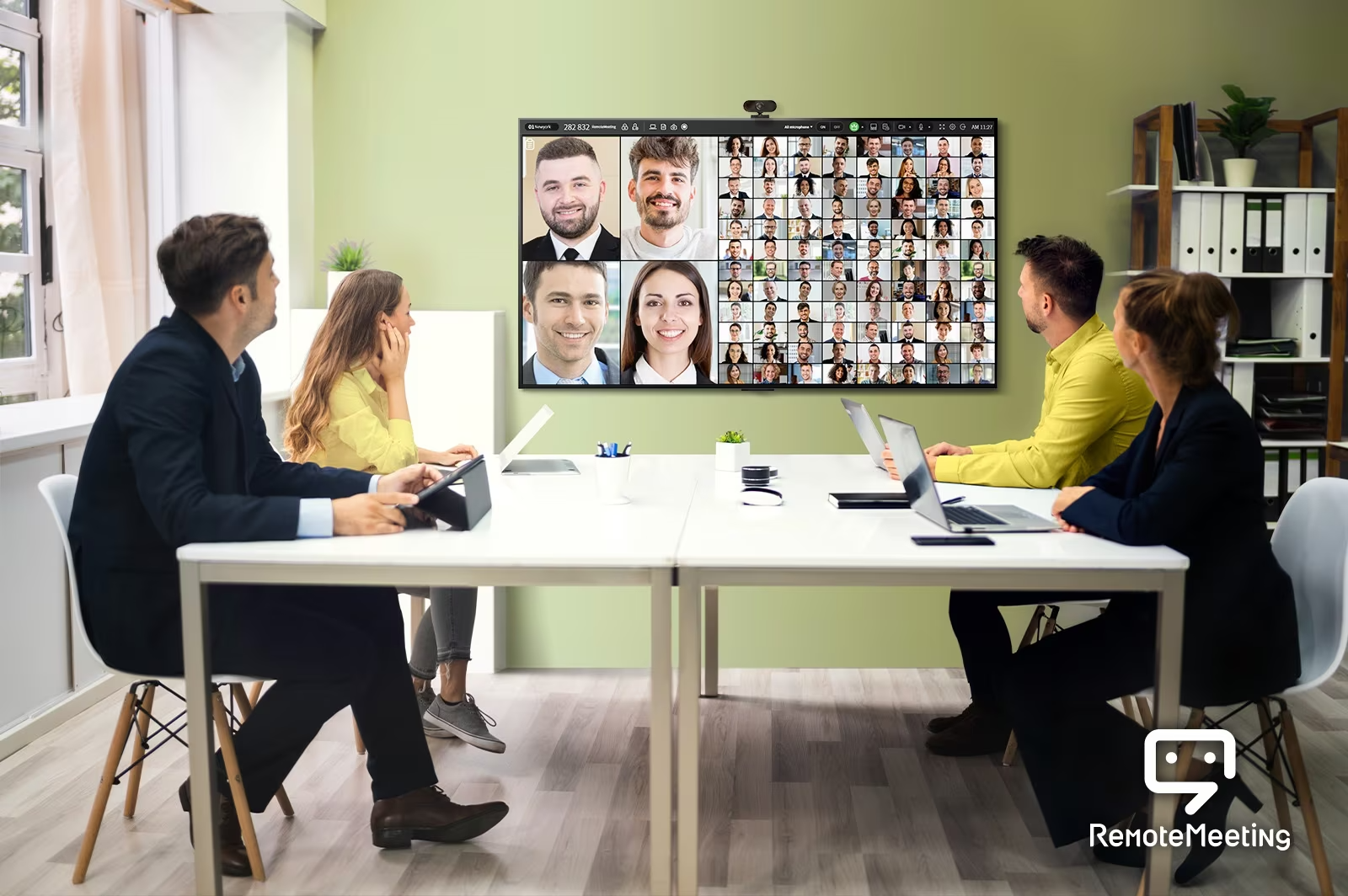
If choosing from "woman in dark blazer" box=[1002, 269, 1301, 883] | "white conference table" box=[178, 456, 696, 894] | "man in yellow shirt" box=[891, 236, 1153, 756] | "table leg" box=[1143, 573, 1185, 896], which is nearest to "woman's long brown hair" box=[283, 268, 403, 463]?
"white conference table" box=[178, 456, 696, 894]

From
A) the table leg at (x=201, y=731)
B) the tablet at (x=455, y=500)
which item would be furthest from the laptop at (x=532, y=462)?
the table leg at (x=201, y=731)

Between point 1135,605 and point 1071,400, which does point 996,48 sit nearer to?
point 1071,400

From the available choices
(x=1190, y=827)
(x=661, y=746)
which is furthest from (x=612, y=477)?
(x=1190, y=827)

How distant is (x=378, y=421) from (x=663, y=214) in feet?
5.41

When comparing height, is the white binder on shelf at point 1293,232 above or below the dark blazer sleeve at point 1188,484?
above

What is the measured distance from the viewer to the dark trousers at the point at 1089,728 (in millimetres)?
2439

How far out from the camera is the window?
3664 mm

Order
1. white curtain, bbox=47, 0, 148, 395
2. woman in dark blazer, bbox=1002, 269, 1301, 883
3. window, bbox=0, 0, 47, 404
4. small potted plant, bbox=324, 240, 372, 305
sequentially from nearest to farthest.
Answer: woman in dark blazer, bbox=1002, 269, 1301, 883 → window, bbox=0, 0, 47, 404 → white curtain, bbox=47, 0, 148, 395 → small potted plant, bbox=324, 240, 372, 305

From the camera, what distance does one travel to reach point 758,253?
4.43 m

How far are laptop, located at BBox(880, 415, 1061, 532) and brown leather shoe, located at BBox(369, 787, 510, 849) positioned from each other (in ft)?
4.01

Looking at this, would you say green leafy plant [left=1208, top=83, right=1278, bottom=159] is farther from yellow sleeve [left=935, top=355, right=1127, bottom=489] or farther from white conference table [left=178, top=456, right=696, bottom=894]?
white conference table [left=178, top=456, right=696, bottom=894]

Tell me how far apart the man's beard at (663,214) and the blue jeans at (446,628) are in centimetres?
170

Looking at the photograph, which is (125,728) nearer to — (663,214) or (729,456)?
(729,456)

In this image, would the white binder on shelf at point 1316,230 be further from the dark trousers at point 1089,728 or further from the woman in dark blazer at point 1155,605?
the dark trousers at point 1089,728
